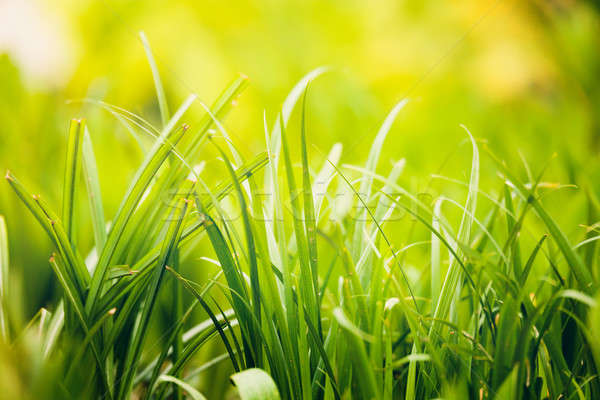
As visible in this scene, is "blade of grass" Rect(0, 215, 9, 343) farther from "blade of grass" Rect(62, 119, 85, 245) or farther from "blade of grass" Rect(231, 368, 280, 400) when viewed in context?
"blade of grass" Rect(231, 368, 280, 400)

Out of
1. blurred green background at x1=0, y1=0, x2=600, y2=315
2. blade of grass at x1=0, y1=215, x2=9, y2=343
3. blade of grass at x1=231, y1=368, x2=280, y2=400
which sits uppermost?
blurred green background at x1=0, y1=0, x2=600, y2=315

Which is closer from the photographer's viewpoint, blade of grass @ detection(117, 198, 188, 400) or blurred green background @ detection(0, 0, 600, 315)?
blade of grass @ detection(117, 198, 188, 400)

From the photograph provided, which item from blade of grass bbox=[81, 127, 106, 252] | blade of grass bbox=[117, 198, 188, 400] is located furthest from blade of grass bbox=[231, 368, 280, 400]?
blade of grass bbox=[81, 127, 106, 252]

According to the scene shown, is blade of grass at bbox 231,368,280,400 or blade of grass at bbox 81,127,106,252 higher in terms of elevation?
blade of grass at bbox 81,127,106,252

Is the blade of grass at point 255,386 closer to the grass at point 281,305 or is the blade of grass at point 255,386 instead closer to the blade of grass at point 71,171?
the grass at point 281,305

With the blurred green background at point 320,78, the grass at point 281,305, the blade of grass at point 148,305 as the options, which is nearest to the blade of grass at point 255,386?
the grass at point 281,305

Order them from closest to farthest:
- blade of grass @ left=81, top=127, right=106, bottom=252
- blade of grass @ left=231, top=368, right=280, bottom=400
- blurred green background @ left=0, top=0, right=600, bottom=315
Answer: blade of grass @ left=231, top=368, right=280, bottom=400 < blade of grass @ left=81, top=127, right=106, bottom=252 < blurred green background @ left=0, top=0, right=600, bottom=315

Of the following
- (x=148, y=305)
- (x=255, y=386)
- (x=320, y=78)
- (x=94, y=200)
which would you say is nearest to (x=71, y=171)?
(x=94, y=200)

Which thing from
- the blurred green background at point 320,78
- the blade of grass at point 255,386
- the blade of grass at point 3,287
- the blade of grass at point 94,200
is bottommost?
the blade of grass at point 255,386

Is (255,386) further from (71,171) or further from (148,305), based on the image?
(71,171)
